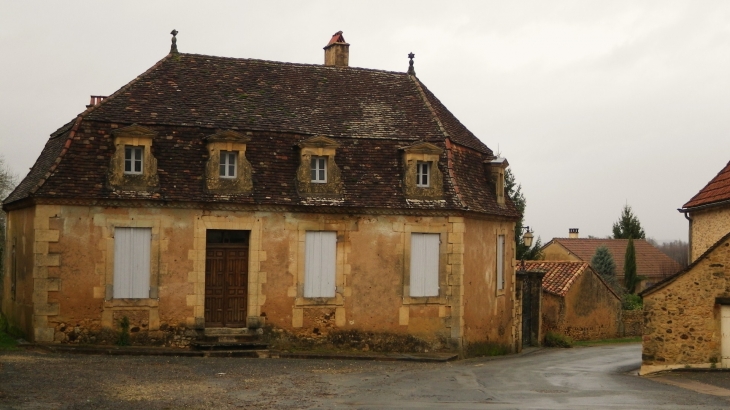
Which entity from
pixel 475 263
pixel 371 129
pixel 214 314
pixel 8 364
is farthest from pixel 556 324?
pixel 8 364

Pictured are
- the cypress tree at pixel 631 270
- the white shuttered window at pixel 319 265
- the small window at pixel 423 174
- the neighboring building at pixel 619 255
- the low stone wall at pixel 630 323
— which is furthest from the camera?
the neighboring building at pixel 619 255

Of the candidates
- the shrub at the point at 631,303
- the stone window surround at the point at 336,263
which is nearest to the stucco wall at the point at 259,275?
the stone window surround at the point at 336,263

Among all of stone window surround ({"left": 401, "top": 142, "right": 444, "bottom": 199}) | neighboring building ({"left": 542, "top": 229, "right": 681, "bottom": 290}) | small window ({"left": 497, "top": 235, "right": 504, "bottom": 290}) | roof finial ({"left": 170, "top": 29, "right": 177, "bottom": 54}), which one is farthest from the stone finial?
neighboring building ({"left": 542, "top": 229, "right": 681, "bottom": 290})

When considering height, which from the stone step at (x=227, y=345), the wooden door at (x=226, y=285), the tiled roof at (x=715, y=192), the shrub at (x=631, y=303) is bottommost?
the stone step at (x=227, y=345)

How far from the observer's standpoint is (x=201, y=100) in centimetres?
2466

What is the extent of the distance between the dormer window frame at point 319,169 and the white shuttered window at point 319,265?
4.64 ft

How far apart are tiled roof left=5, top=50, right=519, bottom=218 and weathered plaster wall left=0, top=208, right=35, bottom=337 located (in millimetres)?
992

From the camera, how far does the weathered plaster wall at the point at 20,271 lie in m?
22.5

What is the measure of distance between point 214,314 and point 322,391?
25.9 feet

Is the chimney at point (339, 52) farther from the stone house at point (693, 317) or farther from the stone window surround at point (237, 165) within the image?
the stone house at point (693, 317)

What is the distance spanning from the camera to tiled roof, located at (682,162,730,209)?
23250 millimetres

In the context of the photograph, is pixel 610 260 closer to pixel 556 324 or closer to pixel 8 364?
pixel 556 324

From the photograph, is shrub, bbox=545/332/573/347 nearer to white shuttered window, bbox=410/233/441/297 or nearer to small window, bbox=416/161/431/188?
white shuttered window, bbox=410/233/441/297

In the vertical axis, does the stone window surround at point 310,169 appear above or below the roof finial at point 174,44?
below
